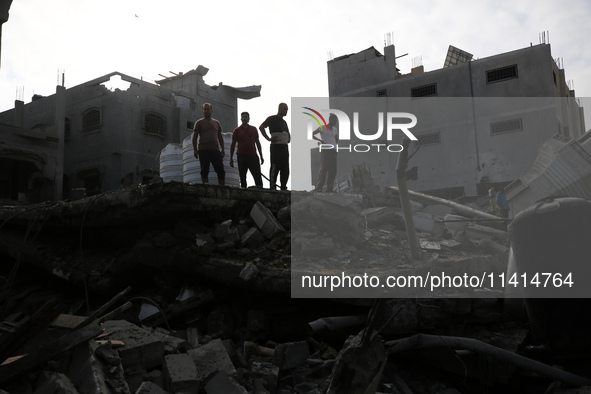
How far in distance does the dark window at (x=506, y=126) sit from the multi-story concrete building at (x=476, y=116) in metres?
0.04

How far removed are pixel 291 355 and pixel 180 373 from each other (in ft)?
3.54

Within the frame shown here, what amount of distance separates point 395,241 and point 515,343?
2774mm

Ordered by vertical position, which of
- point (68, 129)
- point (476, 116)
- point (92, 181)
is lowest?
point (92, 181)

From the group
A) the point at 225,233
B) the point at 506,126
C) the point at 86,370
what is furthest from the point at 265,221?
the point at 506,126

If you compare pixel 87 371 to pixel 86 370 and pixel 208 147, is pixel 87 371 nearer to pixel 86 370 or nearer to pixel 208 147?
pixel 86 370

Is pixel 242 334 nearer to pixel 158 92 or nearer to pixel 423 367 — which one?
pixel 423 367

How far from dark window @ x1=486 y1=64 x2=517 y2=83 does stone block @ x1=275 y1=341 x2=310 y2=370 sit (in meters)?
19.3

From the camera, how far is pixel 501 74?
19.8m

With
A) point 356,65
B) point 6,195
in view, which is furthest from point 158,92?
point 356,65

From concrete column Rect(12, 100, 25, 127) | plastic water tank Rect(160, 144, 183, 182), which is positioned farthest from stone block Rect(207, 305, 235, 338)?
concrete column Rect(12, 100, 25, 127)

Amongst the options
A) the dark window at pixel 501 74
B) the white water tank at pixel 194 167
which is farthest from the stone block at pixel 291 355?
the dark window at pixel 501 74

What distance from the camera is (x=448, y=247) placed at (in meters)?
7.29

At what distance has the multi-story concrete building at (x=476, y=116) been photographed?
1881cm

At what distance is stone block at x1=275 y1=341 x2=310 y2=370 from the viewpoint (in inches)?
163
